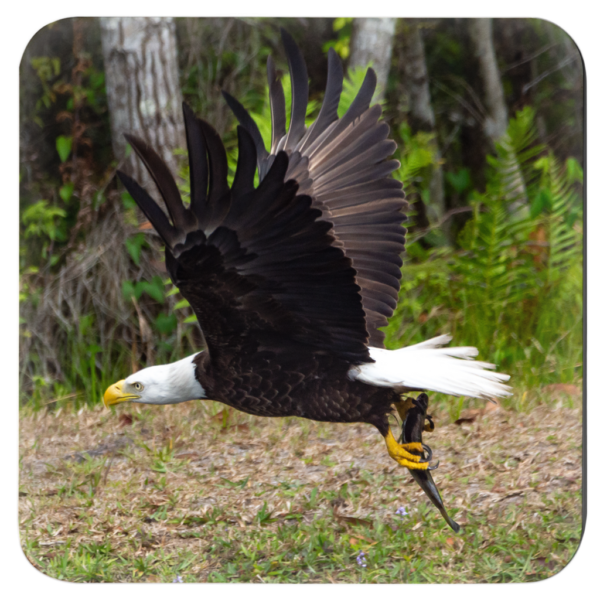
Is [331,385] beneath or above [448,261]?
beneath

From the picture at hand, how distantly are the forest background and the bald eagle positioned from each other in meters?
0.28

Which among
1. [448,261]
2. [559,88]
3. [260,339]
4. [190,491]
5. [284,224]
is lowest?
[190,491]

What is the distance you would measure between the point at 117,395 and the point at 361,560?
110 centimetres

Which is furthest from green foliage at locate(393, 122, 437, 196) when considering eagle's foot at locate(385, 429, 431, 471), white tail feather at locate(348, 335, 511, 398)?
eagle's foot at locate(385, 429, 431, 471)

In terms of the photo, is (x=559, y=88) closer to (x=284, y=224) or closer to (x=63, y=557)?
(x=284, y=224)

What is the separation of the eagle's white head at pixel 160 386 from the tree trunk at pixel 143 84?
0.88 m

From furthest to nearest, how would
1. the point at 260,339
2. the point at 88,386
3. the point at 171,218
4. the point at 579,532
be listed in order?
1. the point at 88,386
2. the point at 579,532
3. the point at 260,339
4. the point at 171,218

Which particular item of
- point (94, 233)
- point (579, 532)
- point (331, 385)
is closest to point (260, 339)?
point (331, 385)

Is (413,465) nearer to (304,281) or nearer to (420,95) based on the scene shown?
(304,281)

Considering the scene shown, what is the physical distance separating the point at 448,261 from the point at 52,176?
5.40 feet

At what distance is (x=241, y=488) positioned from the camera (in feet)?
9.95

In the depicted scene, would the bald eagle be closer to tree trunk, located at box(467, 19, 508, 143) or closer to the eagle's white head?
the eagle's white head

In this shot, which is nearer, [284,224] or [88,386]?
[284,224]

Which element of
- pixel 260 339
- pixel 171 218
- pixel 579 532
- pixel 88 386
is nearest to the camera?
pixel 171 218
